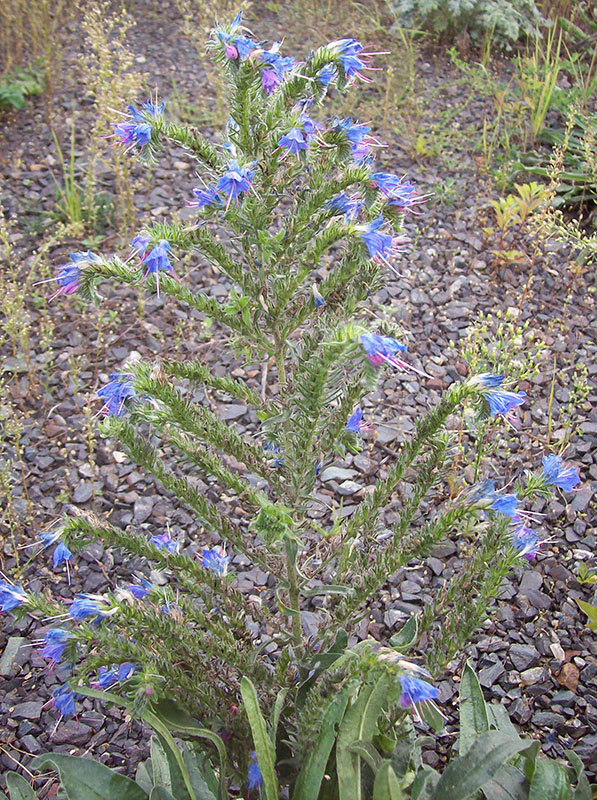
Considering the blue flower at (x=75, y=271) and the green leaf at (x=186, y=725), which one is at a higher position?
the blue flower at (x=75, y=271)

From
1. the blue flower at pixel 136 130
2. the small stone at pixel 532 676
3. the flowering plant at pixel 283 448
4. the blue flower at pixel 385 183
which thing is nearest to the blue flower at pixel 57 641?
the flowering plant at pixel 283 448

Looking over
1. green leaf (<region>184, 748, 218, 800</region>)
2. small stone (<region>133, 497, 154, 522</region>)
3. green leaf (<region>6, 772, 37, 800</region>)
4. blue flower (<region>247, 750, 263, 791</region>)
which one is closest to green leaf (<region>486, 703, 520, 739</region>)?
blue flower (<region>247, 750, 263, 791</region>)

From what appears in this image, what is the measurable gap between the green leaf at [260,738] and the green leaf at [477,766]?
375 millimetres

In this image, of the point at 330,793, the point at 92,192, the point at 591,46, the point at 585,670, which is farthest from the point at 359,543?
the point at 591,46

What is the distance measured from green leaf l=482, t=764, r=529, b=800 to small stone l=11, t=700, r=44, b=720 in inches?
53.7

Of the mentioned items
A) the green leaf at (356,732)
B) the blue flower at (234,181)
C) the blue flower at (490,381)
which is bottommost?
the green leaf at (356,732)

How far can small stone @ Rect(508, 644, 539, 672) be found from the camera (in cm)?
244

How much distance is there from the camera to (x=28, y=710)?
7.70ft

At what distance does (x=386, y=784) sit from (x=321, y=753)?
183mm

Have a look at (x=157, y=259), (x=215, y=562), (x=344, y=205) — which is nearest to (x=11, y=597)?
(x=215, y=562)

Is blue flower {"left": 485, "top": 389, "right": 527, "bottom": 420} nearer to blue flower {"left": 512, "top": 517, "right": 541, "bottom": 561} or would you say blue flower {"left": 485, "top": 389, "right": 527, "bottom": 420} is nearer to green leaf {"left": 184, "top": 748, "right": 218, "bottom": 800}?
blue flower {"left": 512, "top": 517, "right": 541, "bottom": 561}

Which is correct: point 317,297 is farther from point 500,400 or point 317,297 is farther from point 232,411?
point 232,411

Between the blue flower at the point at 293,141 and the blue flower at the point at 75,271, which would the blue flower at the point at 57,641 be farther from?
the blue flower at the point at 293,141

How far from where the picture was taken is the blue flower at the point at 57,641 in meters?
1.59
